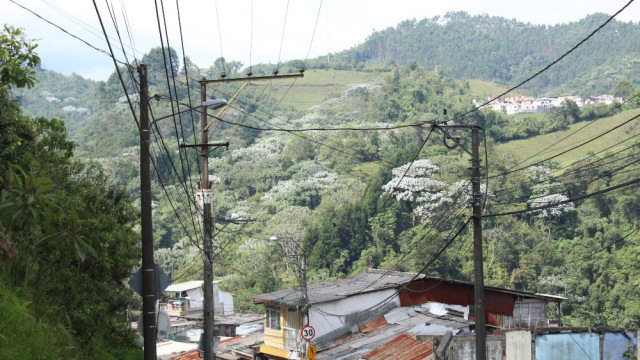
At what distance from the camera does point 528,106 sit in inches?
6230

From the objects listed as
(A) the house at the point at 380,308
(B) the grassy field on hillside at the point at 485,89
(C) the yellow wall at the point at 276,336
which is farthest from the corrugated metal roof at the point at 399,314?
(B) the grassy field on hillside at the point at 485,89

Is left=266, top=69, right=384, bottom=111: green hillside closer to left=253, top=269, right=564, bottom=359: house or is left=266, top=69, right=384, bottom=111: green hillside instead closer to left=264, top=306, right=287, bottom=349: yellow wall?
left=253, top=269, right=564, bottom=359: house

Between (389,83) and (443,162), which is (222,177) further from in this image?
(389,83)

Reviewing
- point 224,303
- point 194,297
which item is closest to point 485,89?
point 224,303

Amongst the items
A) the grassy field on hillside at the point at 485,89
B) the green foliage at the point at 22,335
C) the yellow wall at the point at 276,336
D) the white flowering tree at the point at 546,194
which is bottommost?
the yellow wall at the point at 276,336

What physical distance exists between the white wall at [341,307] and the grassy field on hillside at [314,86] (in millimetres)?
129620

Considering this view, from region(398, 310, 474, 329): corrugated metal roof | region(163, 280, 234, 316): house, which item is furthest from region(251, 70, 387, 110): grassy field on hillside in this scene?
region(398, 310, 474, 329): corrugated metal roof

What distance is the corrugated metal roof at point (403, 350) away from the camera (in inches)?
800

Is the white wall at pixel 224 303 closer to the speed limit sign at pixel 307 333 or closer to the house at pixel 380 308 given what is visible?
the house at pixel 380 308

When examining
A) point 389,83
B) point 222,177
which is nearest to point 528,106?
point 389,83

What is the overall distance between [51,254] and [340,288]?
17768 mm

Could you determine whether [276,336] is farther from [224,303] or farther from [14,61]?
[224,303]

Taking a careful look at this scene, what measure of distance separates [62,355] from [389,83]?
130659 millimetres

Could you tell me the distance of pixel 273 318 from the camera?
28.0m
